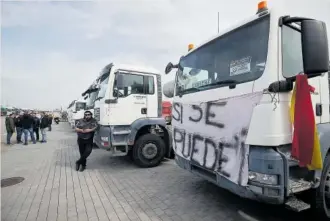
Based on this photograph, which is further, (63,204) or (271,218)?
(63,204)

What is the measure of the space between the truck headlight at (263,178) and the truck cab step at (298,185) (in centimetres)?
24

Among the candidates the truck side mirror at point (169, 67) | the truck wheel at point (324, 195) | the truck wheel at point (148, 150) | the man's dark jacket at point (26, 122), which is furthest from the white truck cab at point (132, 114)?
the man's dark jacket at point (26, 122)

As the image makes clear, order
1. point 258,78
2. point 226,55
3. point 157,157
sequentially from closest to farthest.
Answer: point 258,78 → point 226,55 → point 157,157

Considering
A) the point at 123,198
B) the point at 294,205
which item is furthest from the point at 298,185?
the point at 123,198

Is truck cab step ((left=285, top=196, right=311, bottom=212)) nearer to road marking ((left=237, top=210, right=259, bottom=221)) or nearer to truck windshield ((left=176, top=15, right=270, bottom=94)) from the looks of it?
road marking ((left=237, top=210, right=259, bottom=221))

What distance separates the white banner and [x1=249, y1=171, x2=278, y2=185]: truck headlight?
0.10m

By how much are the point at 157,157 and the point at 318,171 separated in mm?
4622

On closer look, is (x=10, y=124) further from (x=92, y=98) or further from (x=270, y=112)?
(x=270, y=112)

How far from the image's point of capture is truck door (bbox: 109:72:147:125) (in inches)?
259

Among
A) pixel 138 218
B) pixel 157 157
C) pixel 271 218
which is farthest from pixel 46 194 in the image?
pixel 271 218

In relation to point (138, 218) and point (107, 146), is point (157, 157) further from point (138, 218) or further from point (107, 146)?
point (138, 218)

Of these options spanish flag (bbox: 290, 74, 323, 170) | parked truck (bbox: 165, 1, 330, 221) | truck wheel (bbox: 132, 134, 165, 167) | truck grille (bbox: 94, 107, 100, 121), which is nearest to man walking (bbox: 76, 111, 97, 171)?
truck grille (bbox: 94, 107, 100, 121)

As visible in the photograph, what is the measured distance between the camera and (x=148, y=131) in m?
7.16

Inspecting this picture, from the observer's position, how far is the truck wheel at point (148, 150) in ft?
22.4
